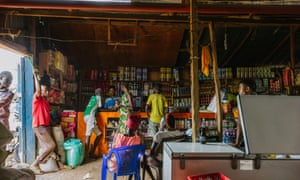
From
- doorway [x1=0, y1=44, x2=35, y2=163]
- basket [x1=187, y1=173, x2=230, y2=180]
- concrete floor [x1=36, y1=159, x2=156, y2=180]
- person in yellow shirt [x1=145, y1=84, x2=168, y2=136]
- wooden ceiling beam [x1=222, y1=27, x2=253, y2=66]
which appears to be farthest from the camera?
wooden ceiling beam [x1=222, y1=27, x2=253, y2=66]

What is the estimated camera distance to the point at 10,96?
3982mm

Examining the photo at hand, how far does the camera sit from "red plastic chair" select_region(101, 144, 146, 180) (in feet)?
9.74

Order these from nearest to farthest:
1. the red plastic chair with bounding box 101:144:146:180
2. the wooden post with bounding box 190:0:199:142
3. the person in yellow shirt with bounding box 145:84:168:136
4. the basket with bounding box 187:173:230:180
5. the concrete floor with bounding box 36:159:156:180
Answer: the basket with bounding box 187:173:230:180 → the red plastic chair with bounding box 101:144:146:180 → the wooden post with bounding box 190:0:199:142 → the concrete floor with bounding box 36:159:156:180 → the person in yellow shirt with bounding box 145:84:168:136

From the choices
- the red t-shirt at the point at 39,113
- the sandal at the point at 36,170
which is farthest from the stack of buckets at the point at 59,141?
the sandal at the point at 36,170

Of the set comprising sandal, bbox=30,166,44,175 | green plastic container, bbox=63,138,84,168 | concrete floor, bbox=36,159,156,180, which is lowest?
concrete floor, bbox=36,159,156,180

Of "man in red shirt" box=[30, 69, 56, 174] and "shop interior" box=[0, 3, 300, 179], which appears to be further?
"shop interior" box=[0, 3, 300, 179]

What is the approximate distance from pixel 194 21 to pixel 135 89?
15.1 feet

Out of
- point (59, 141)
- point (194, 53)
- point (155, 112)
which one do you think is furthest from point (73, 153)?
point (194, 53)

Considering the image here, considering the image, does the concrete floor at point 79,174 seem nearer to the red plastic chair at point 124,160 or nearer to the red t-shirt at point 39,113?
the red t-shirt at point 39,113

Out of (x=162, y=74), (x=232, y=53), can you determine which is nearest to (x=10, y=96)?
(x=162, y=74)

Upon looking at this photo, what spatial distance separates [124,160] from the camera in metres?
3.01

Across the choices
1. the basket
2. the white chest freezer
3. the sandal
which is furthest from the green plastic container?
the basket

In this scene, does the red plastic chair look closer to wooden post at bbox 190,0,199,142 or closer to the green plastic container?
wooden post at bbox 190,0,199,142

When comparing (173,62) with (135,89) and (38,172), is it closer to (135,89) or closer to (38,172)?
(135,89)
